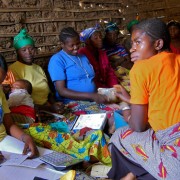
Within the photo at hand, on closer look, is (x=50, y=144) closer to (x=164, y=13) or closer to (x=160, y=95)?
(x=160, y=95)

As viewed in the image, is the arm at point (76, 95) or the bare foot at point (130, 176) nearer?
the bare foot at point (130, 176)

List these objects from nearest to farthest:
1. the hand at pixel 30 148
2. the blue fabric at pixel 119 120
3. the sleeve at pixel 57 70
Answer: the hand at pixel 30 148 < the blue fabric at pixel 119 120 < the sleeve at pixel 57 70

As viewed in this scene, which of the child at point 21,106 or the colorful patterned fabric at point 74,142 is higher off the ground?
the child at point 21,106

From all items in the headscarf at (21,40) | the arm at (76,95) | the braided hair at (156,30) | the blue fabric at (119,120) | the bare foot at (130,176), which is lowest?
the bare foot at (130,176)

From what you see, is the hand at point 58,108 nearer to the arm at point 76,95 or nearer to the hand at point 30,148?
the arm at point 76,95

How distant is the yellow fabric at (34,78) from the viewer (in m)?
2.66

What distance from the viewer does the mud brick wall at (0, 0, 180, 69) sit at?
2896mm

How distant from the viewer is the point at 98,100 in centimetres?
274

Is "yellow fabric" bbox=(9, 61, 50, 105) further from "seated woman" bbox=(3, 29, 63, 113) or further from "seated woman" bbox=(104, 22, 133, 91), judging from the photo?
"seated woman" bbox=(104, 22, 133, 91)

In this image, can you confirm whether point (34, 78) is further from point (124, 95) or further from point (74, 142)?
point (124, 95)

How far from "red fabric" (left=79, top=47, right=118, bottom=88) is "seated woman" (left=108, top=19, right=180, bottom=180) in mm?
1693

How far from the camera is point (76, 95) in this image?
2795mm

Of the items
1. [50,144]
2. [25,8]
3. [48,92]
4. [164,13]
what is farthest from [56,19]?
[164,13]

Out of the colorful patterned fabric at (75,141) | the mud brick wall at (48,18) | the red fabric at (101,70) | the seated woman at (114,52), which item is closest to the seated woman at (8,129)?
the colorful patterned fabric at (75,141)
